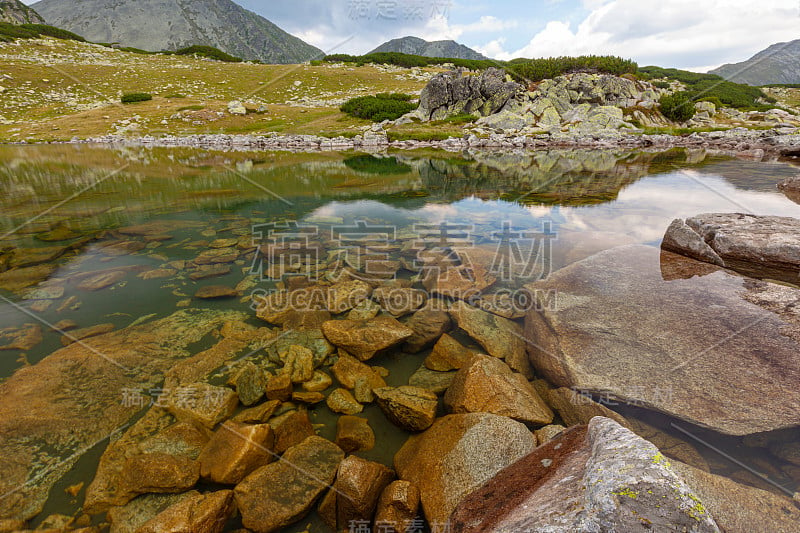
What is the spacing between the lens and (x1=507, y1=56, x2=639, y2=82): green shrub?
5894cm

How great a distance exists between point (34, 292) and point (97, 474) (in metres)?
6.88

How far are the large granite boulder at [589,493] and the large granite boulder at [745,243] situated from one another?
7.58 m

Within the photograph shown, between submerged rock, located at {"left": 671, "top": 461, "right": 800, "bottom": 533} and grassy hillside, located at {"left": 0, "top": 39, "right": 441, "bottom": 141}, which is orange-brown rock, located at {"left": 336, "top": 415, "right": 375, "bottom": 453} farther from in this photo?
grassy hillside, located at {"left": 0, "top": 39, "right": 441, "bottom": 141}

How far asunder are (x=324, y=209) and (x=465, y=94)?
2043 inches

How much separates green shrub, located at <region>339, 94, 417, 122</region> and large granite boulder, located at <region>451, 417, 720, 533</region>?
6163 cm

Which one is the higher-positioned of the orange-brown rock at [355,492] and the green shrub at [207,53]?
the green shrub at [207,53]

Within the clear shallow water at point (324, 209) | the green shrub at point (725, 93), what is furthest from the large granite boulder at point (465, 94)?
the green shrub at point (725, 93)

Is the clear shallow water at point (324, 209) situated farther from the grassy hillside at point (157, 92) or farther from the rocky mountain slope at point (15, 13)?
the rocky mountain slope at point (15, 13)

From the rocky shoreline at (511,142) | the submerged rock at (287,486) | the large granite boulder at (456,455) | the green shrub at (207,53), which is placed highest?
the green shrub at (207,53)

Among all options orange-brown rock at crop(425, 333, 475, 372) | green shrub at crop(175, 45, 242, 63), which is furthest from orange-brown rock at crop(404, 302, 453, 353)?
green shrub at crop(175, 45, 242, 63)

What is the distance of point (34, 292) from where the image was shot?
310 inches

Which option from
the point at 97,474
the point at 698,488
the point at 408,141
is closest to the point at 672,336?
the point at 698,488

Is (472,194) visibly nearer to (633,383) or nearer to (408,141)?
(633,383)

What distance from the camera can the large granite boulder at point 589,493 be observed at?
5.88 feet
